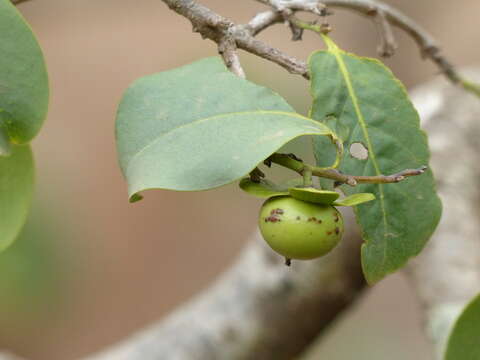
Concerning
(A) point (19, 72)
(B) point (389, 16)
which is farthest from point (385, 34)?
(A) point (19, 72)

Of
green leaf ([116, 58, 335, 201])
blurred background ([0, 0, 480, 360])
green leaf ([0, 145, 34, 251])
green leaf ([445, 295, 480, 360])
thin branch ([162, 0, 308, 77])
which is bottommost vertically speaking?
blurred background ([0, 0, 480, 360])

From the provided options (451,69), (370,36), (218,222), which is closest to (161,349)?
(451,69)

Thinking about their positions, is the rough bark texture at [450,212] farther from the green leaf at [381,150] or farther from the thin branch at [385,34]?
the green leaf at [381,150]

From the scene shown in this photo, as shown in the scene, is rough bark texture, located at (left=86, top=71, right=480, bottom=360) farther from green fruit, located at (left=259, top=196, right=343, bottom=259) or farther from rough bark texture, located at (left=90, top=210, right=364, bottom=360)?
green fruit, located at (left=259, top=196, right=343, bottom=259)

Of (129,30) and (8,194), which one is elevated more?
(8,194)

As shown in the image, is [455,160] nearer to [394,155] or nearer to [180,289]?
[394,155]

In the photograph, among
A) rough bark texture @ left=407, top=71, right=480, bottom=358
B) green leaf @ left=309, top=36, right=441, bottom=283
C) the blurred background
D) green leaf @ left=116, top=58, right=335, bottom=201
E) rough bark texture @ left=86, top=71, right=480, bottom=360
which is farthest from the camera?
the blurred background

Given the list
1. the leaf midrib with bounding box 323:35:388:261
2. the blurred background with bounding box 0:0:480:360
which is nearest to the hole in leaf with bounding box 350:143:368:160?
the leaf midrib with bounding box 323:35:388:261

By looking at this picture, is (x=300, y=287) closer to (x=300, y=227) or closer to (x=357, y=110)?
(x=357, y=110)

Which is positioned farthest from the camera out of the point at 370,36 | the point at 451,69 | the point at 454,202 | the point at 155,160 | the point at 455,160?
the point at 370,36
